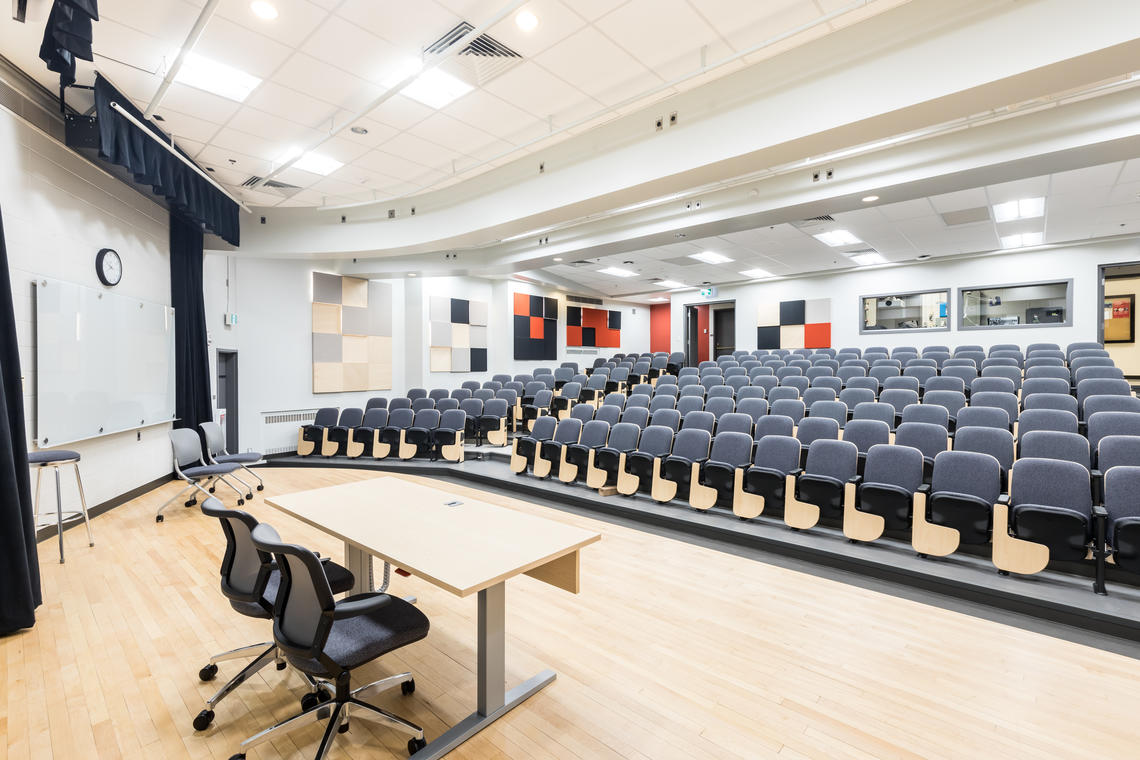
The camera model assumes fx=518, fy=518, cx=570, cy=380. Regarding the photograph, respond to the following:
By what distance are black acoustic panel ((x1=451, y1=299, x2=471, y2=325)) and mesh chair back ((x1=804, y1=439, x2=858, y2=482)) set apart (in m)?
8.34

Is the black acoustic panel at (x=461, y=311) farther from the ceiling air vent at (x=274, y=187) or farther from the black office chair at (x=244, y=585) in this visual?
the black office chair at (x=244, y=585)

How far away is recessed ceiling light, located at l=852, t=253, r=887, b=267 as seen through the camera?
33.2 ft

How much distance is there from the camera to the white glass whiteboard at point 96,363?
14.1 ft

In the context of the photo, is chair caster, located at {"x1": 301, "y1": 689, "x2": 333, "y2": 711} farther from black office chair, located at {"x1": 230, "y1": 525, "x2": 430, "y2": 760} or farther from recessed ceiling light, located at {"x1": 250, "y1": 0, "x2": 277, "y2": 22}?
recessed ceiling light, located at {"x1": 250, "y1": 0, "x2": 277, "y2": 22}

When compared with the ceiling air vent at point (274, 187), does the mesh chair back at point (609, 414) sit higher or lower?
lower

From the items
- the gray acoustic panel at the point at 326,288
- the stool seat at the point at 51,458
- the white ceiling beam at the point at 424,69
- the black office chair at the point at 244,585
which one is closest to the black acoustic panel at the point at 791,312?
the gray acoustic panel at the point at 326,288

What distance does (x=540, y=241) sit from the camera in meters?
8.66

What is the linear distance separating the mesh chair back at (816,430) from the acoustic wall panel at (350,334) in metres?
7.61

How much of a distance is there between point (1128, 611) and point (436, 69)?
19.0 feet

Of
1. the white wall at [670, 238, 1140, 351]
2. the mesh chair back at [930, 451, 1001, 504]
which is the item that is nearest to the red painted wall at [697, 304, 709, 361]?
the white wall at [670, 238, 1140, 351]

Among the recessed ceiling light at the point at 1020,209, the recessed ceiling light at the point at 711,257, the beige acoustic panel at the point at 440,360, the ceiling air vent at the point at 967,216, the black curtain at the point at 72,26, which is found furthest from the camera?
the beige acoustic panel at the point at 440,360

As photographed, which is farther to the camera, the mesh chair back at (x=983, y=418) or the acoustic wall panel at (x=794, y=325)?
the acoustic wall panel at (x=794, y=325)

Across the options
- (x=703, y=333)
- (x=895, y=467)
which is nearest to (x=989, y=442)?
(x=895, y=467)

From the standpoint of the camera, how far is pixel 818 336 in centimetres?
1237
